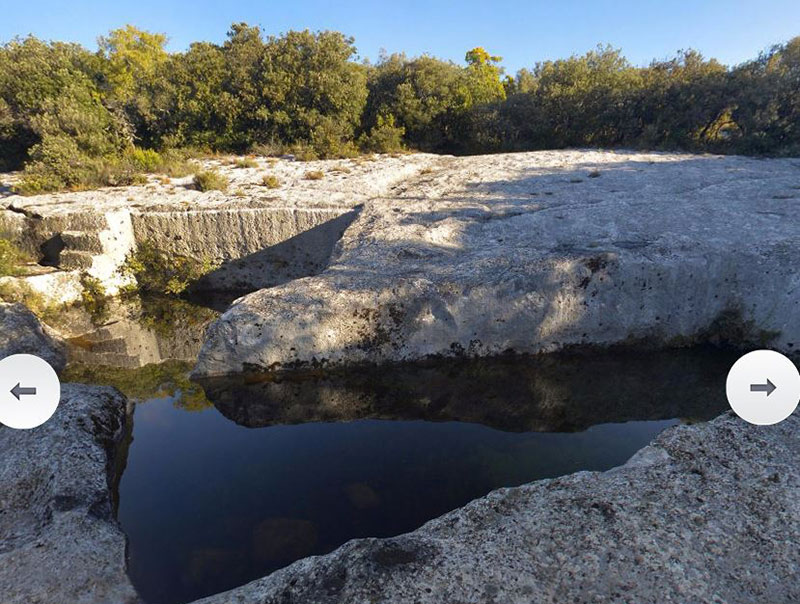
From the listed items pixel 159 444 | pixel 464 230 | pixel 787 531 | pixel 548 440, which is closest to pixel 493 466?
pixel 548 440

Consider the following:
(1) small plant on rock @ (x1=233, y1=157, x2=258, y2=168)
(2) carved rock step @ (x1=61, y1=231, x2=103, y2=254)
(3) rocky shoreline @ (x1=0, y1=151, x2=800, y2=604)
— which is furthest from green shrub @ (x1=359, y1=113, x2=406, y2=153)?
(2) carved rock step @ (x1=61, y1=231, x2=103, y2=254)

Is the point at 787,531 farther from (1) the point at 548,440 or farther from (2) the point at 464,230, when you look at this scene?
(2) the point at 464,230

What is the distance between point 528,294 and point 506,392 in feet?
7.15

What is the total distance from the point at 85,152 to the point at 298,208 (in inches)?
466

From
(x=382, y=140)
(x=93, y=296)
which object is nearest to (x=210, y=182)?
(x=93, y=296)

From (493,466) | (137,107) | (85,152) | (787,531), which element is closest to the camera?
(787,531)

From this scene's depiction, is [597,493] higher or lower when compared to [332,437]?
higher

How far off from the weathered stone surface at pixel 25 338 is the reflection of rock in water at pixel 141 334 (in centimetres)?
43

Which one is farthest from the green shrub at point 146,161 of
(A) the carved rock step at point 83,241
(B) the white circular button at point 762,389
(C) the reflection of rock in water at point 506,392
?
(B) the white circular button at point 762,389

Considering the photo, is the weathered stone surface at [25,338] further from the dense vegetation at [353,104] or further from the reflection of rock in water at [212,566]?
the dense vegetation at [353,104]

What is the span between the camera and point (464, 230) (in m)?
12.0

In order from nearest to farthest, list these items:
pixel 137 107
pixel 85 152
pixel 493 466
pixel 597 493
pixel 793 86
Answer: pixel 597 493
pixel 493 466
pixel 85 152
pixel 793 86
pixel 137 107

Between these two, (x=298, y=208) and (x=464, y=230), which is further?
(x=298, y=208)

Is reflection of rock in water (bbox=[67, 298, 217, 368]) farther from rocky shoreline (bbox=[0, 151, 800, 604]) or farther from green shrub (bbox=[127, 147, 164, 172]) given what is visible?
green shrub (bbox=[127, 147, 164, 172])
